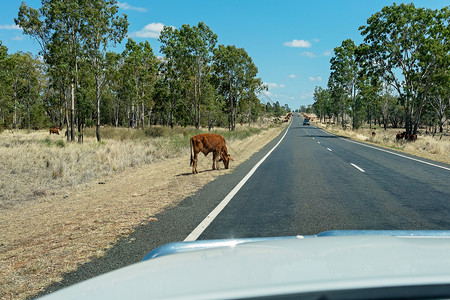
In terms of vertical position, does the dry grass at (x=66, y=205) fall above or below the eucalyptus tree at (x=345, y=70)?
below

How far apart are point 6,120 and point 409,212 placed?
67806 mm

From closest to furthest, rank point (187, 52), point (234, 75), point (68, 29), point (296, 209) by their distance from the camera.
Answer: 1. point (296, 209)
2. point (68, 29)
3. point (187, 52)
4. point (234, 75)

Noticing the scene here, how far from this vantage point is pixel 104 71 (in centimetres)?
2902

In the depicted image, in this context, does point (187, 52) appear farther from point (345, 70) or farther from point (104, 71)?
point (345, 70)

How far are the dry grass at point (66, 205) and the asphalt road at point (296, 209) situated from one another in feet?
1.22

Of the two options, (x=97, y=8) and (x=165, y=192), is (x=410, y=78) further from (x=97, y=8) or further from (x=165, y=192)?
(x=165, y=192)

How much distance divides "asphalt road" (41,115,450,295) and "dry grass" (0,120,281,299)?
37 cm

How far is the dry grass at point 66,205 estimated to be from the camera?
14.1ft

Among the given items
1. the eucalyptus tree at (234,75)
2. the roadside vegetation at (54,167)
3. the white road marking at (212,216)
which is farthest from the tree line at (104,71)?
the white road marking at (212,216)

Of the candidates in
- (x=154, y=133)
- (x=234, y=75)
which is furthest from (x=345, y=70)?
(x=154, y=133)

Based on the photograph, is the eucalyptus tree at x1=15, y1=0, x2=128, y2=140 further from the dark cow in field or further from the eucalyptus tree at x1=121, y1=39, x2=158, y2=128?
the dark cow in field

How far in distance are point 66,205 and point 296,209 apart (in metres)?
5.77

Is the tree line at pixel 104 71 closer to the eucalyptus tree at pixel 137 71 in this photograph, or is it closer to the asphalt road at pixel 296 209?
the eucalyptus tree at pixel 137 71

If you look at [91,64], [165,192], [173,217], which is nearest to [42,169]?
[165,192]
